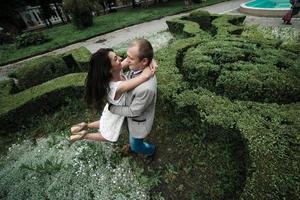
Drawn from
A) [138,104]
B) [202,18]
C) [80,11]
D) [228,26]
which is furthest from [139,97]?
[80,11]

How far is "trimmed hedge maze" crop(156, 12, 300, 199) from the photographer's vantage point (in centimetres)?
290

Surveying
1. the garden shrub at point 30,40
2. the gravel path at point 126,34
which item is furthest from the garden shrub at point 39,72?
the garden shrub at point 30,40

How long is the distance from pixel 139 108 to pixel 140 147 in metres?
1.15

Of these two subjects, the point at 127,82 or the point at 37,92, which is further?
the point at 37,92

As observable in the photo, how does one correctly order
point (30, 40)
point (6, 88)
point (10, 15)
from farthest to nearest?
point (10, 15), point (30, 40), point (6, 88)

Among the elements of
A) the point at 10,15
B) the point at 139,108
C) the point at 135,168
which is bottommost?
the point at 10,15

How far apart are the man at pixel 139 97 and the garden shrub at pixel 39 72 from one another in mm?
4971

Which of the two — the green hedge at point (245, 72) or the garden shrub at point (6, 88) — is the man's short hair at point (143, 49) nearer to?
the green hedge at point (245, 72)

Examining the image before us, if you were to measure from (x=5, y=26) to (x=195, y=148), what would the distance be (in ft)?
72.0

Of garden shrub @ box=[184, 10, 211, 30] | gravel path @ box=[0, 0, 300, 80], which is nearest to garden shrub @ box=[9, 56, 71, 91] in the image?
gravel path @ box=[0, 0, 300, 80]

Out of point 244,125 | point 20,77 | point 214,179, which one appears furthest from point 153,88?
point 20,77

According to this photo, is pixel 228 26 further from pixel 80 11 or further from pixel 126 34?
pixel 80 11

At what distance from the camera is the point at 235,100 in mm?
4391

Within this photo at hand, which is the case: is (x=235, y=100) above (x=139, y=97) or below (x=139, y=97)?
below
